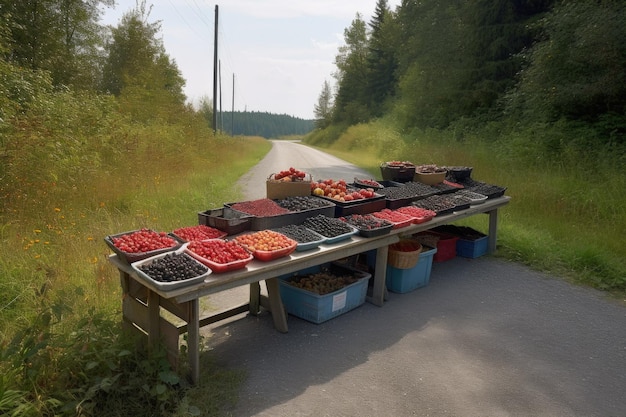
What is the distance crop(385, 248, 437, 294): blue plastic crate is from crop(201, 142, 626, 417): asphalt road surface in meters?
0.17

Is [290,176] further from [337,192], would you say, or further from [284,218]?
[284,218]

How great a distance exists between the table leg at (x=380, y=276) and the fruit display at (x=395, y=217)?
1.09ft

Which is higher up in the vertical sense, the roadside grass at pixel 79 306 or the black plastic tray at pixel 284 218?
the black plastic tray at pixel 284 218

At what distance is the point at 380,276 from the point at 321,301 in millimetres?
970

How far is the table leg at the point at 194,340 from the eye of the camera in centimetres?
360

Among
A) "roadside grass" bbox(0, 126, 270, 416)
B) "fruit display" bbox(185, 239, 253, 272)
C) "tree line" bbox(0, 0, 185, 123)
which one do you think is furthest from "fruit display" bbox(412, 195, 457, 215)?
"tree line" bbox(0, 0, 185, 123)

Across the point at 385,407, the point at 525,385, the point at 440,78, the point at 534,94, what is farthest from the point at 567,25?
the point at 385,407

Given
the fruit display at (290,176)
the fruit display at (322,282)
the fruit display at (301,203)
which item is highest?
the fruit display at (290,176)

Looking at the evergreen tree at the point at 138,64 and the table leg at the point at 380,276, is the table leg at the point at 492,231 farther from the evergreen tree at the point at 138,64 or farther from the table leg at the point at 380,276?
the evergreen tree at the point at 138,64

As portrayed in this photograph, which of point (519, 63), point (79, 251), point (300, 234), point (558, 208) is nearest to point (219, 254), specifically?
point (300, 234)

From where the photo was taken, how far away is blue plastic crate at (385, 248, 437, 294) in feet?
19.4

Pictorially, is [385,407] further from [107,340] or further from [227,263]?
[107,340]

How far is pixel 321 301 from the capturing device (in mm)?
4922

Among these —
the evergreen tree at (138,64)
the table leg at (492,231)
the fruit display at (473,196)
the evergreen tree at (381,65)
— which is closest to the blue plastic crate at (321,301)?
the fruit display at (473,196)
